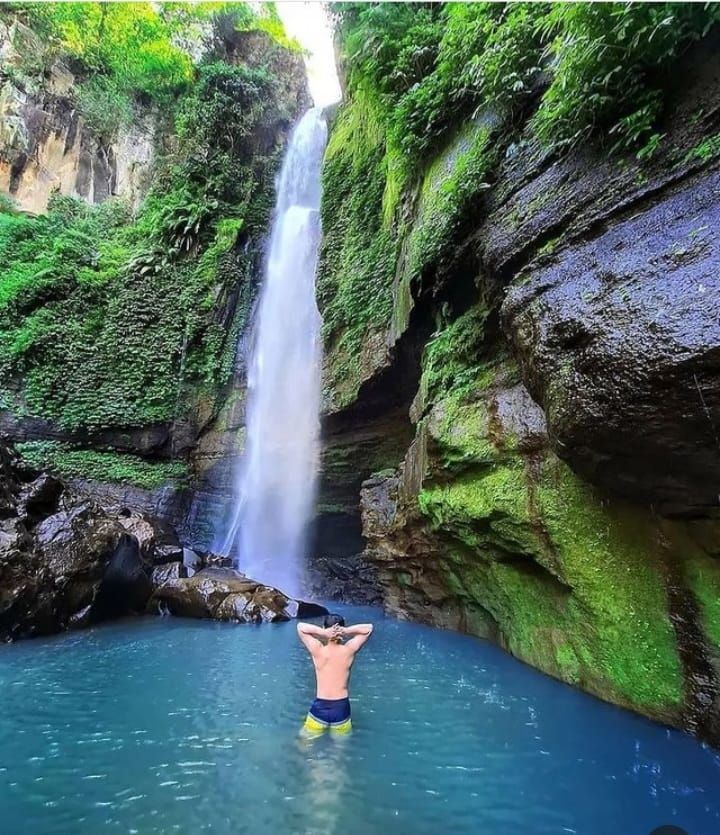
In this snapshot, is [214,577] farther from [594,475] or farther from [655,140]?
[655,140]

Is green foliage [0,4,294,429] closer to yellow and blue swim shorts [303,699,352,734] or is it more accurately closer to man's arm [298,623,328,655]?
man's arm [298,623,328,655]

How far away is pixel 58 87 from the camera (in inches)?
949

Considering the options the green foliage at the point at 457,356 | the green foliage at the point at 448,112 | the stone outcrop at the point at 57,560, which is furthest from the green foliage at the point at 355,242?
the stone outcrop at the point at 57,560

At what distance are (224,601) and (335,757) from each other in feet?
22.1

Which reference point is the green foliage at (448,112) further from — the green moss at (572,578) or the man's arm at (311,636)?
the man's arm at (311,636)

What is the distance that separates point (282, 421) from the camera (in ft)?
52.0

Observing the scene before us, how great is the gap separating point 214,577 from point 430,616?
14.8ft

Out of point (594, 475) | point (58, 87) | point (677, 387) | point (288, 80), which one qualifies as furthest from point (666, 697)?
point (58, 87)

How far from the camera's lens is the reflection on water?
3.29 metres

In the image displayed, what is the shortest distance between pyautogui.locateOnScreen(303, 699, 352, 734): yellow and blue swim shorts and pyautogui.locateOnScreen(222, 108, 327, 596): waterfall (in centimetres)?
941

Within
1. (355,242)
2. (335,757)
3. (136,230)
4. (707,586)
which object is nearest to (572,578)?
(707,586)

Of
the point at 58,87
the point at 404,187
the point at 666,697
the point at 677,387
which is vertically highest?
the point at 58,87

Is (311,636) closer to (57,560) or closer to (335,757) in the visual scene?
(335,757)

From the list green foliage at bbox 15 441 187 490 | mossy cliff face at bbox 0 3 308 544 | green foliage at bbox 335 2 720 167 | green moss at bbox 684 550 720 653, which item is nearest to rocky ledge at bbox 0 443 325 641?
green foliage at bbox 15 441 187 490
